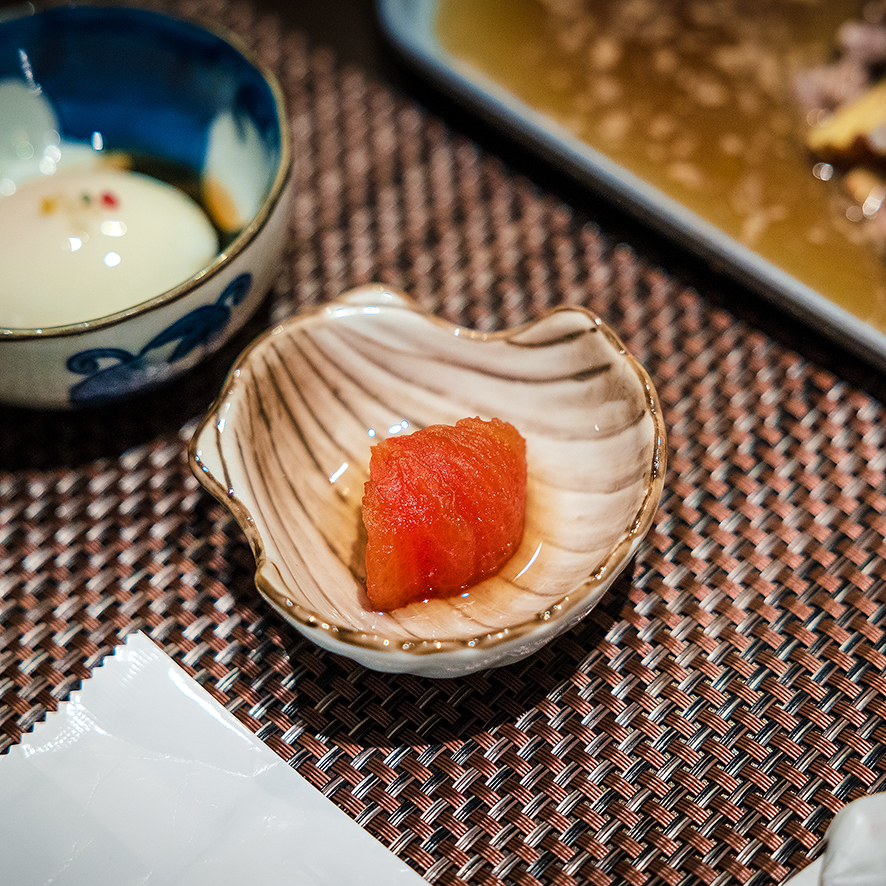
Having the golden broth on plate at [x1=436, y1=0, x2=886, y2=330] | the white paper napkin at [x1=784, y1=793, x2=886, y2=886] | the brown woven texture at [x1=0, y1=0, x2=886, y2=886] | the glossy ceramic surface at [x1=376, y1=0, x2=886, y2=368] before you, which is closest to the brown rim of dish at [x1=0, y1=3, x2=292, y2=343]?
the brown woven texture at [x1=0, y1=0, x2=886, y2=886]

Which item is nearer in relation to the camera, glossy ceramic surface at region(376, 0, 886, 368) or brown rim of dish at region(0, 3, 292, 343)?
brown rim of dish at region(0, 3, 292, 343)

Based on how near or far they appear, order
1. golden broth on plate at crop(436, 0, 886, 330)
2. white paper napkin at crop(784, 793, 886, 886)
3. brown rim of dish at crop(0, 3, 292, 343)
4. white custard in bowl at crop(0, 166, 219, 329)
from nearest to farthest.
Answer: white paper napkin at crop(784, 793, 886, 886) < brown rim of dish at crop(0, 3, 292, 343) < white custard in bowl at crop(0, 166, 219, 329) < golden broth on plate at crop(436, 0, 886, 330)

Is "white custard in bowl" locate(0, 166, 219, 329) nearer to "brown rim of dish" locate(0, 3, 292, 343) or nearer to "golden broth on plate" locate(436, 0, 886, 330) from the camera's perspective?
"brown rim of dish" locate(0, 3, 292, 343)

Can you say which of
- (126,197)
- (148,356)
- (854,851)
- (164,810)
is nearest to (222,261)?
(148,356)

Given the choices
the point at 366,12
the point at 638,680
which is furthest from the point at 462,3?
the point at 638,680

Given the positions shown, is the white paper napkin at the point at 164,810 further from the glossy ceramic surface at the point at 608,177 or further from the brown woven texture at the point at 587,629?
the glossy ceramic surface at the point at 608,177

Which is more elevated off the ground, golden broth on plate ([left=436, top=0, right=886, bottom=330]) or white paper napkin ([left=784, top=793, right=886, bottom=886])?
golden broth on plate ([left=436, top=0, right=886, bottom=330])
